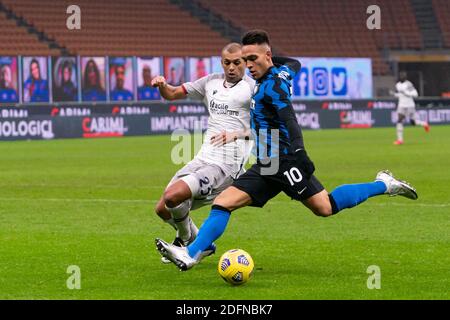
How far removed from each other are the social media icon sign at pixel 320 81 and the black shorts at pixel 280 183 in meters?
36.5

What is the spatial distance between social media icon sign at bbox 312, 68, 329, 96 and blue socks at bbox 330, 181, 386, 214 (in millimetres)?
35726

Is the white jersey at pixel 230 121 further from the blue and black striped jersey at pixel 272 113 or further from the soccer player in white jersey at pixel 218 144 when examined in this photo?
the blue and black striped jersey at pixel 272 113

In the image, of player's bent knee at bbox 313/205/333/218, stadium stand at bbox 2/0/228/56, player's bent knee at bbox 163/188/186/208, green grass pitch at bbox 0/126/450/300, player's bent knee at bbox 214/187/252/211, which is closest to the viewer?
green grass pitch at bbox 0/126/450/300

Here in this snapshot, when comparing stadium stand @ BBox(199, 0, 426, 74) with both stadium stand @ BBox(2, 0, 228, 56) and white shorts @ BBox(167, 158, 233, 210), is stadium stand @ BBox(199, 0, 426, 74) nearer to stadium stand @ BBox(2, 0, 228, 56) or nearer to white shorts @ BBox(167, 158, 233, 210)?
stadium stand @ BBox(2, 0, 228, 56)

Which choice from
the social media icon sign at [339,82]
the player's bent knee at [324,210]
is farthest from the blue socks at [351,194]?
the social media icon sign at [339,82]

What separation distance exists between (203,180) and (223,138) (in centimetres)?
43

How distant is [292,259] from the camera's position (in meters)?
9.55

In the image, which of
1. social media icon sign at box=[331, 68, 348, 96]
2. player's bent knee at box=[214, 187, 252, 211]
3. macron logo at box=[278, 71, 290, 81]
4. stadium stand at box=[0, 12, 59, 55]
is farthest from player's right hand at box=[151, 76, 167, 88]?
social media icon sign at box=[331, 68, 348, 96]

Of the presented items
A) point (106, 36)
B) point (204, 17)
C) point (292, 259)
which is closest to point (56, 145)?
point (106, 36)

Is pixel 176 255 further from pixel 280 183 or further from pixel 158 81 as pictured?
pixel 158 81

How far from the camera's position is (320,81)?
45000 millimetres

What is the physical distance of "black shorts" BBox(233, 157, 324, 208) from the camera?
27.7 feet

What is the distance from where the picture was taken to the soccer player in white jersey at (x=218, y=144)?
930 centimetres
